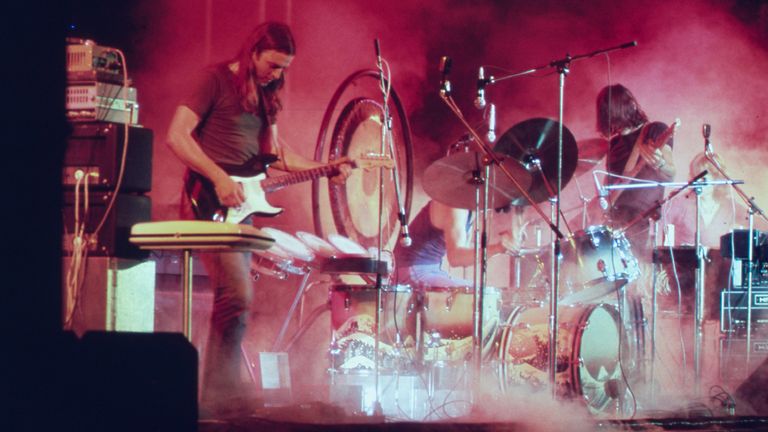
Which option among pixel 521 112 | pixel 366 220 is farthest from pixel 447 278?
pixel 521 112

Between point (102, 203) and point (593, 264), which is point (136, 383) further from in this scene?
point (593, 264)

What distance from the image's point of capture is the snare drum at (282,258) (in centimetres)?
541

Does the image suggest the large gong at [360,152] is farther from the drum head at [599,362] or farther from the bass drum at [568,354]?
the drum head at [599,362]

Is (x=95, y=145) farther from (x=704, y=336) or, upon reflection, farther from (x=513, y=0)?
(x=704, y=336)

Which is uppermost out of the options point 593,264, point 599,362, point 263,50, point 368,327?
point 263,50

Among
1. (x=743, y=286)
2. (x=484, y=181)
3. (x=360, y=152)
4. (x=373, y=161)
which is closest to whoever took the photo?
(x=484, y=181)

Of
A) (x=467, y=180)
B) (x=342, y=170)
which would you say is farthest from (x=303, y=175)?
(x=467, y=180)

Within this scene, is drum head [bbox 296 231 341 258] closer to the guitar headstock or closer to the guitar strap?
the guitar headstock

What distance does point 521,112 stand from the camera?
705 cm

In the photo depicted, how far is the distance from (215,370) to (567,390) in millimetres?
2402

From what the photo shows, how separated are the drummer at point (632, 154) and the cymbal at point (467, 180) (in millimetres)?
1919

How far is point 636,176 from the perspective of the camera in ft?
22.7

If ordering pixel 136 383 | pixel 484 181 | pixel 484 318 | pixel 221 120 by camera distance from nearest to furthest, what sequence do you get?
pixel 136 383 < pixel 221 120 < pixel 484 181 < pixel 484 318

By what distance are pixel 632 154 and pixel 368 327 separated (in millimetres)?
2940
